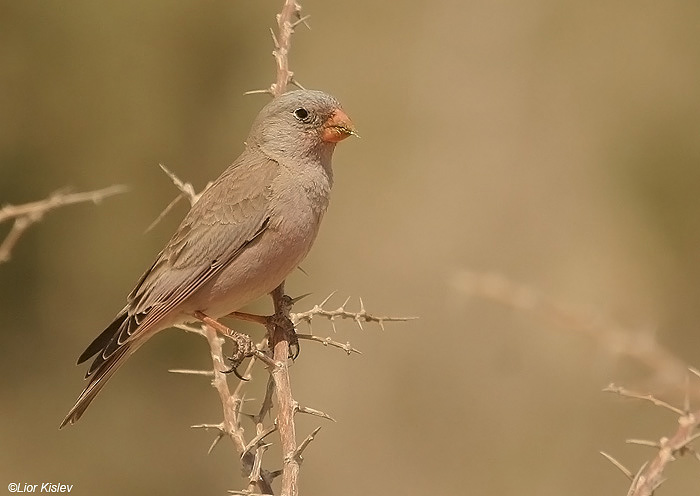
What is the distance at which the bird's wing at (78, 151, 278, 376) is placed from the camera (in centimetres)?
438

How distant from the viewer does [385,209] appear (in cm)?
973

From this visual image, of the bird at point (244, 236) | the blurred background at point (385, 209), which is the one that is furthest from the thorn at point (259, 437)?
the blurred background at point (385, 209)

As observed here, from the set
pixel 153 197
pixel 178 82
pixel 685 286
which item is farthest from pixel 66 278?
pixel 685 286

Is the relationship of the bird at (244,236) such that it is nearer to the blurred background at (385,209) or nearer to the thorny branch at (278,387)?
the thorny branch at (278,387)

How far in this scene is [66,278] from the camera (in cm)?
955

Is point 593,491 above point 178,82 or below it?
below

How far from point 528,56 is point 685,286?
2.65 meters

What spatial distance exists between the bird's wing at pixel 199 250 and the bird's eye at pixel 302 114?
0.77 feet

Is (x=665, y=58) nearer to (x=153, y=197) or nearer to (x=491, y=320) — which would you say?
(x=491, y=320)

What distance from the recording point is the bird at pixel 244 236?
432cm

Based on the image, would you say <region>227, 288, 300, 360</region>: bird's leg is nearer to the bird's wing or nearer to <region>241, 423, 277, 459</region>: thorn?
the bird's wing

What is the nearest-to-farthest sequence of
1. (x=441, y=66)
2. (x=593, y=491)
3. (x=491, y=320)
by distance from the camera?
1. (x=593, y=491)
2. (x=491, y=320)
3. (x=441, y=66)

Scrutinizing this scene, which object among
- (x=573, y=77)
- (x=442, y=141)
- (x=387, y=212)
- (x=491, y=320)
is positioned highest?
(x=573, y=77)

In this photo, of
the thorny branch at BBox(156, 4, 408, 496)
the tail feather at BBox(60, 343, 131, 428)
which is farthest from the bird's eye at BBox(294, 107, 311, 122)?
the tail feather at BBox(60, 343, 131, 428)
